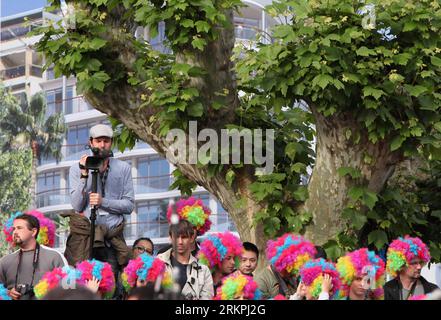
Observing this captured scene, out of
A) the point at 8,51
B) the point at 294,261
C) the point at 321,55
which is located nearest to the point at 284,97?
the point at 321,55

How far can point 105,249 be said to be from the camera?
909 centimetres

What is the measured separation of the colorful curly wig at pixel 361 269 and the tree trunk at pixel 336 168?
231cm

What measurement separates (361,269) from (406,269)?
1022mm

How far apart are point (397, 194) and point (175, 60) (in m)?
2.58

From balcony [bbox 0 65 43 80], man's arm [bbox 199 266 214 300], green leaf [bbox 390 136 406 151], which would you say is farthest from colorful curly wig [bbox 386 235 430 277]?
balcony [bbox 0 65 43 80]

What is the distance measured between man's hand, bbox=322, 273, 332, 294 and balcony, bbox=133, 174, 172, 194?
1253 inches

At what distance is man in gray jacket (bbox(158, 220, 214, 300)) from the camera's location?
8.13m

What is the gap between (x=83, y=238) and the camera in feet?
29.5

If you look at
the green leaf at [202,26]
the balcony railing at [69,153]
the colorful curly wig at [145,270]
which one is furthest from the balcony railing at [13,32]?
the colorful curly wig at [145,270]

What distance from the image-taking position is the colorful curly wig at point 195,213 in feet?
30.6

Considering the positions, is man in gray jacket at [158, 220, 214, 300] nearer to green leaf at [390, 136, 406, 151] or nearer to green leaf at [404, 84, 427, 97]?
green leaf at [390, 136, 406, 151]

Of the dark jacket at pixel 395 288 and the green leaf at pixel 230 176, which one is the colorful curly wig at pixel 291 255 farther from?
the green leaf at pixel 230 176

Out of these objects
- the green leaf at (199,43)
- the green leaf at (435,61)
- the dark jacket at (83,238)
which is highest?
the green leaf at (199,43)
